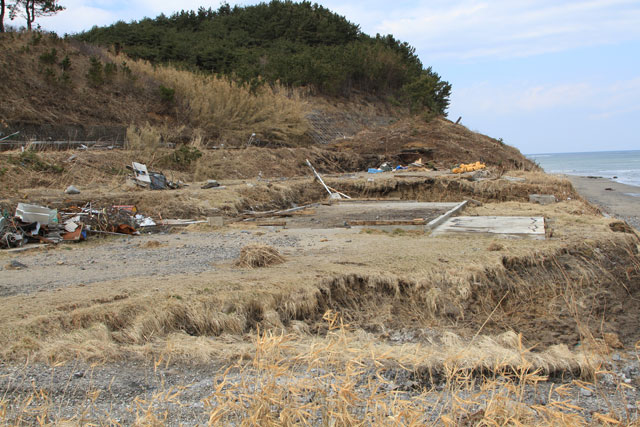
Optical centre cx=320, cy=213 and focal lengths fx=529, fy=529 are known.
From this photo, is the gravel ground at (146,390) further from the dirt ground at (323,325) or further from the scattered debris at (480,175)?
the scattered debris at (480,175)

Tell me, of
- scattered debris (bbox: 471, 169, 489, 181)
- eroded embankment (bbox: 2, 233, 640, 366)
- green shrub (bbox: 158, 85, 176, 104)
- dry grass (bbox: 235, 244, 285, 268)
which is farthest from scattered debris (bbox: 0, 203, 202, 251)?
scattered debris (bbox: 471, 169, 489, 181)

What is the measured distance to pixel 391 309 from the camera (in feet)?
18.5

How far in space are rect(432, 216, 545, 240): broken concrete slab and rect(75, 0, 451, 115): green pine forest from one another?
14440mm

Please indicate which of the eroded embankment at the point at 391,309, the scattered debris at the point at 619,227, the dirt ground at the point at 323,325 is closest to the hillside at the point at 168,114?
the dirt ground at the point at 323,325

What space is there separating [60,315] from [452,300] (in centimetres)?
386

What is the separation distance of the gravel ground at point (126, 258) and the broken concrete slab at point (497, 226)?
108 inches

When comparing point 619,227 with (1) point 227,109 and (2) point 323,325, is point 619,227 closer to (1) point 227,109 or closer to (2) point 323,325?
(2) point 323,325

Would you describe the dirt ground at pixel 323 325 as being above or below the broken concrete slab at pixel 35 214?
below

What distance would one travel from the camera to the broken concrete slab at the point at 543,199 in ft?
41.2

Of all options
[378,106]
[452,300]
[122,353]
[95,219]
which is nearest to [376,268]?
[452,300]

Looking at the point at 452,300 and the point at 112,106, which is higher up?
the point at 112,106

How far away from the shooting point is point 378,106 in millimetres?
30250

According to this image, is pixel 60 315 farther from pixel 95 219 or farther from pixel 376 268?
pixel 95 219

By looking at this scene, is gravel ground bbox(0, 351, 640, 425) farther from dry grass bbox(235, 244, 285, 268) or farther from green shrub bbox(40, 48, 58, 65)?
green shrub bbox(40, 48, 58, 65)
